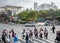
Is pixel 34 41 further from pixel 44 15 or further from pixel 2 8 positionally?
pixel 2 8

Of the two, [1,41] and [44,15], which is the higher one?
[1,41]

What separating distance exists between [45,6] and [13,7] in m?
51.3

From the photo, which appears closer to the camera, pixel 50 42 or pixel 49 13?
pixel 50 42

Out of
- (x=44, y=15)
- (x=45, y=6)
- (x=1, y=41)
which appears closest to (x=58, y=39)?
(x=1, y=41)

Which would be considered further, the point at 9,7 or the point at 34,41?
the point at 9,7

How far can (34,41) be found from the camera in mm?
16062

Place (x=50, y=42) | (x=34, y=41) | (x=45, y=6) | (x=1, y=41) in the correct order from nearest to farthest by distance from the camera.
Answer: (x=1, y=41), (x=50, y=42), (x=34, y=41), (x=45, y=6)

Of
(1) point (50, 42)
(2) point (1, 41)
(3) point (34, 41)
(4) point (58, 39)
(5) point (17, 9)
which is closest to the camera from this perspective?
(4) point (58, 39)

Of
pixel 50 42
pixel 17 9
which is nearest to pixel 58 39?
pixel 50 42

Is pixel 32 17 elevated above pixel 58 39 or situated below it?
below

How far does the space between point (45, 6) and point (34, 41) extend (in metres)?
134

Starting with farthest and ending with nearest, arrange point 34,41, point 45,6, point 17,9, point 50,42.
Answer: point 45,6, point 17,9, point 34,41, point 50,42

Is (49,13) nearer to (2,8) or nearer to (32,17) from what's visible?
(32,17)

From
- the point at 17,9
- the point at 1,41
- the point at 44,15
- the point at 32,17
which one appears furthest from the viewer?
the point at 17,9
